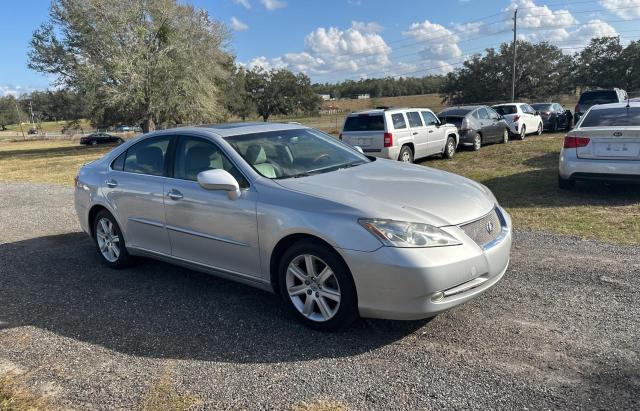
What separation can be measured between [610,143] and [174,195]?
262 inches

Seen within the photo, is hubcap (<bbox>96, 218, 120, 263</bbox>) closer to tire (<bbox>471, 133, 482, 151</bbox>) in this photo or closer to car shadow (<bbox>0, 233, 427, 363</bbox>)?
car shadow (<bbox>0, 233, 427, 363</bbox>)

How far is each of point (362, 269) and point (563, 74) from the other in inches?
2617

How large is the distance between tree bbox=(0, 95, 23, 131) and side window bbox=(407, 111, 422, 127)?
394ft

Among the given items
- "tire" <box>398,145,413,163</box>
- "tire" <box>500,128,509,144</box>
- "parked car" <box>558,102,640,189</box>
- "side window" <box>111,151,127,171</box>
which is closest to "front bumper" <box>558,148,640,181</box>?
"parked car" <box>558,102,640,189</box>

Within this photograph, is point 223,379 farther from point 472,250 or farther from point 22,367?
point 472,250

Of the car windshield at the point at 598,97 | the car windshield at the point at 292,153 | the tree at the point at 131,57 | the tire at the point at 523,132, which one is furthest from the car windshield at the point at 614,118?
the tree at the point at 131,57

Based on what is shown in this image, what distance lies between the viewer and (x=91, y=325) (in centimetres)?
416

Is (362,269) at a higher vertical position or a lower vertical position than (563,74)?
lower

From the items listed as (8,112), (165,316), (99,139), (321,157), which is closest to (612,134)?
(321,157)

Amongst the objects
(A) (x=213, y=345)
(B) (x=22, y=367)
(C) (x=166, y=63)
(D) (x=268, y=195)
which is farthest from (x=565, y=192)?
(C) (x=166, y=63)

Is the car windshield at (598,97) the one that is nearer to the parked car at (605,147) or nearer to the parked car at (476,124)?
the parked car at (476,124)

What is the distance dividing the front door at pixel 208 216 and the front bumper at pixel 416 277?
1002 mm

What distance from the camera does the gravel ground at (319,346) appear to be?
2990 millimetres

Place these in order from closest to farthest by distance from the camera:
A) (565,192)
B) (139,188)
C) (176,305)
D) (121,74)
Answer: (176,305) < (139,188) < (565,192) < (121,74)
